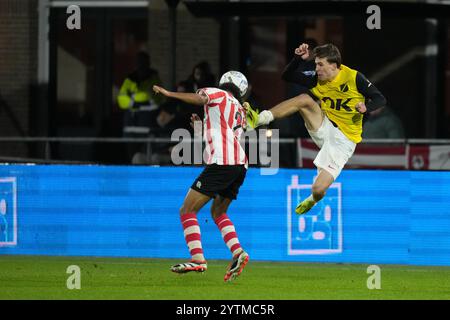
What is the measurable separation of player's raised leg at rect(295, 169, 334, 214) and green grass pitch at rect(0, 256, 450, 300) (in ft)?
2.50

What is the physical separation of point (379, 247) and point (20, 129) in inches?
379

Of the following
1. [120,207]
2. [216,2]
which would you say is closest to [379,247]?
[120,207]

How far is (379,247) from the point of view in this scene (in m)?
16.1

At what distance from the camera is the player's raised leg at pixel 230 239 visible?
1342cm

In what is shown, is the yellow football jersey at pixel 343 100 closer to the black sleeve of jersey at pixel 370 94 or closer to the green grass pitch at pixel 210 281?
the black sleeve of jersey at pixel 370 94

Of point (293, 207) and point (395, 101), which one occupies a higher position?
point (395, 101)

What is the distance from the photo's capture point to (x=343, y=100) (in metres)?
14.6

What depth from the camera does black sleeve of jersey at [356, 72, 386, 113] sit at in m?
14.1

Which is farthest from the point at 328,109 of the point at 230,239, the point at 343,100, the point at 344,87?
the point at 230,239

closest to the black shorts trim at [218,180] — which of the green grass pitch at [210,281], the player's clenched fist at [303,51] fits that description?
the green grass pitch at [210,281]

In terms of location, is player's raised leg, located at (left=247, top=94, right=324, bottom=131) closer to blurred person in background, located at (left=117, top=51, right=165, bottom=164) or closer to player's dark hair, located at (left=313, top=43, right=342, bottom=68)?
player's dark hair, located at (left=313, top=43, right=342, bottom=68)

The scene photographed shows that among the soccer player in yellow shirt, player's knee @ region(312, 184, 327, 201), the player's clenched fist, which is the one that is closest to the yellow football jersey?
the soccer player in yellow shirt

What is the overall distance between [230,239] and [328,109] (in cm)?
205
